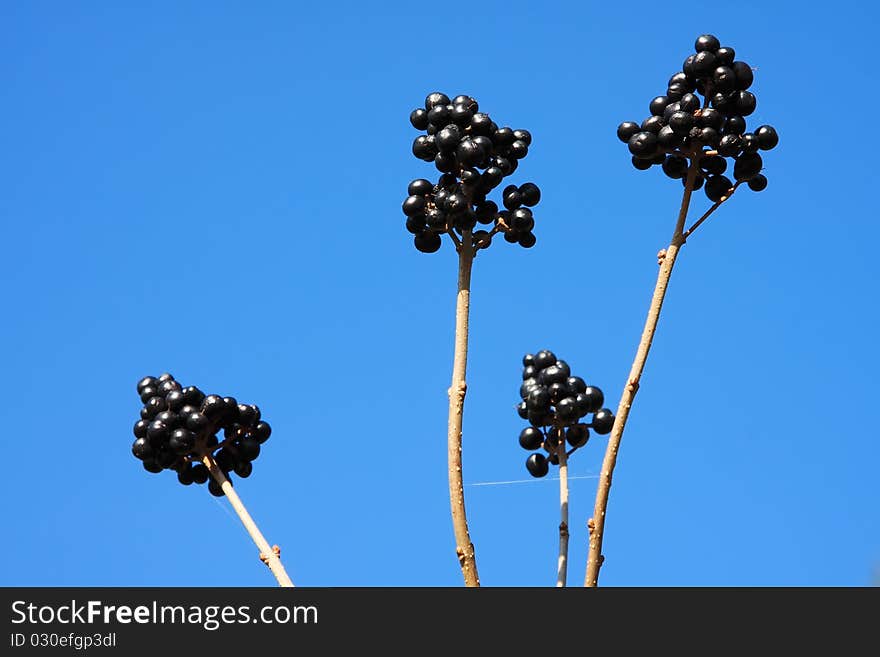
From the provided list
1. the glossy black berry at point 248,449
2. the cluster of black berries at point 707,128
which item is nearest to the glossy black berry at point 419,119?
the cluster of black berries at point 707,128

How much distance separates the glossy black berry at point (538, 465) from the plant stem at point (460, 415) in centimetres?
228

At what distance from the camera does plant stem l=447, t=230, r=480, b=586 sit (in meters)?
12.1

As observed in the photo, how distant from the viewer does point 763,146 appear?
12.7m

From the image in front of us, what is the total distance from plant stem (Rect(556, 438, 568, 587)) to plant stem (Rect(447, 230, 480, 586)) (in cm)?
130

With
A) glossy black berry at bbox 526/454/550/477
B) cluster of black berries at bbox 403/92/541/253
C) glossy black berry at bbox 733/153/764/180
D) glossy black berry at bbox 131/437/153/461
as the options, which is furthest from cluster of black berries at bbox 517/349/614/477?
glossy black berry at bbox 131/437/153/461

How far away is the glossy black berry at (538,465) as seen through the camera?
1451 centimetres

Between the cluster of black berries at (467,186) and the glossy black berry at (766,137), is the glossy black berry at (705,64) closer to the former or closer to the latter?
the glossy black berry at (766,137)

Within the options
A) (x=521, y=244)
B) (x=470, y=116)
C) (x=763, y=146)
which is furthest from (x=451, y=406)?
(x=763, y=146)

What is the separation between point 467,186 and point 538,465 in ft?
9.98

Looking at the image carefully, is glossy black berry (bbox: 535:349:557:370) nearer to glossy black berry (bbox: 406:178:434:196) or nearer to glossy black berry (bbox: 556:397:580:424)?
glossy black berry (bbox: 556:397:580:424)

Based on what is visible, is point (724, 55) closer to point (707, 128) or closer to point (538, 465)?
point (707, 128)
